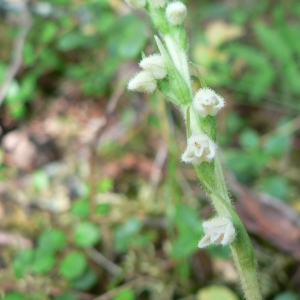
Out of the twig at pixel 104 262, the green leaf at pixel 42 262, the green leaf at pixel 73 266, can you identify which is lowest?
the twig at pixel 104 262

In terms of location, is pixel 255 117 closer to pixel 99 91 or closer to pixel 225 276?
pixel 99 91

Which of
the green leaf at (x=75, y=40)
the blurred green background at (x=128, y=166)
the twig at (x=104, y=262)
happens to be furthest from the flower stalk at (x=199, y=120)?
the green leaf at (x=75, y=40)

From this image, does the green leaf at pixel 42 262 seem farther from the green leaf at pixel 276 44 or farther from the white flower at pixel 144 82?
the green leaf at pixel 276 44

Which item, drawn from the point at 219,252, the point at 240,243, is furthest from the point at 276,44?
the point at 240,243

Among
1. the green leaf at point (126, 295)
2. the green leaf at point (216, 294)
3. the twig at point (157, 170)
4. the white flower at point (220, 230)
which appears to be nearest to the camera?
the white flower at point (220, 230)

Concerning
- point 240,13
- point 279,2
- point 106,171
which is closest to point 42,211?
point 106,171

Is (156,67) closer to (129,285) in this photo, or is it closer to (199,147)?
(199,147)

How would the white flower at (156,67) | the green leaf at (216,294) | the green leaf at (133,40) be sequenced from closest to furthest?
the white flower at (156,67), the green leaf at (216,294), the green leaf at (133,40)
